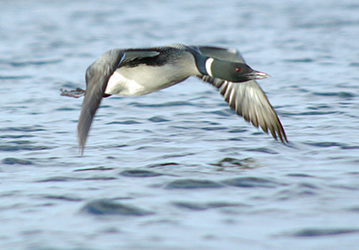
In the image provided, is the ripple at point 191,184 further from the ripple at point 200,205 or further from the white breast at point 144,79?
the white breast at point 144,79

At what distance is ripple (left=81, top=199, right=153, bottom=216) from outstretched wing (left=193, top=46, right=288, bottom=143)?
2.93 m

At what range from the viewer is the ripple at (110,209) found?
4.81 meters

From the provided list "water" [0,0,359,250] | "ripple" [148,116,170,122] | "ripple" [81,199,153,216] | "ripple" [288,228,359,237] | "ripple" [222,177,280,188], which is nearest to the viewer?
"ripple" [288,228,359,237]

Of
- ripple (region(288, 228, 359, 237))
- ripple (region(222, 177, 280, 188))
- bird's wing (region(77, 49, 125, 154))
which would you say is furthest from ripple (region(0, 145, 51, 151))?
ripple (region(288, 228, 359, 237))

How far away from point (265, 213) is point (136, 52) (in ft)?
9.83

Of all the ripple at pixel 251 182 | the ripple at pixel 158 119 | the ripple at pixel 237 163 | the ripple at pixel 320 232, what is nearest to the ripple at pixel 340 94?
the ripple at pixel 158 119

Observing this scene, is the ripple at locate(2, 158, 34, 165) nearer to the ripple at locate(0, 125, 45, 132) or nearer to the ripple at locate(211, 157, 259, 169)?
the ripple at locate(0, 125, 45, 132)

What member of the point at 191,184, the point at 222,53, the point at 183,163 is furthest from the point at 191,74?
the point at 191,184

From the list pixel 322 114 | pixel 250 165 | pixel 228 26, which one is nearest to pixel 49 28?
pixel 228 26

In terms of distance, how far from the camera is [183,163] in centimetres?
636

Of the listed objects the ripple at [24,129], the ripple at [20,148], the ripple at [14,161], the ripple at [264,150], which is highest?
the ripple at [24,129]

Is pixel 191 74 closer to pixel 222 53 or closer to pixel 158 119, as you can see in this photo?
pixel 222 53

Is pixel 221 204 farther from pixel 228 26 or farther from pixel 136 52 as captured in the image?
pixel 228 26

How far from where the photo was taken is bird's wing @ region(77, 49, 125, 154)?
5855mm
